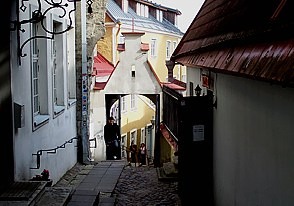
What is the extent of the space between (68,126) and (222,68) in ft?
23.2

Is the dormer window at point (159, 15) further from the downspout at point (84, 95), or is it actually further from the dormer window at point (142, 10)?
the downspout at point (84, 95)

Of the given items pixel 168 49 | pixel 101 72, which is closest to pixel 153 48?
pixel 168 49

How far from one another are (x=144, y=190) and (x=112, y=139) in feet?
19.1

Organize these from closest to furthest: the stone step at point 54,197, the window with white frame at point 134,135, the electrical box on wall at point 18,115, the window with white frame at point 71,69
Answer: the stone step at point 54,197
the electrical box on wall at point 18,115
the window with white frame at point 71,69
the window with white frame at point 134,135

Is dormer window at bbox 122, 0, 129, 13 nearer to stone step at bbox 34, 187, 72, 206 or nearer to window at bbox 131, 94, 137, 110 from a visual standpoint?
window at bbox 131, 94, 137, 110

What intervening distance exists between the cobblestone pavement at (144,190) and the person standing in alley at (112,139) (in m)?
3.62

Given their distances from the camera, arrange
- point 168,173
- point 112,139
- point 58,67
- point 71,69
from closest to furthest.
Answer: point 168,173 < point 58,67 < point 71,69 < point 112,139

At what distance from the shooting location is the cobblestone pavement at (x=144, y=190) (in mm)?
8883

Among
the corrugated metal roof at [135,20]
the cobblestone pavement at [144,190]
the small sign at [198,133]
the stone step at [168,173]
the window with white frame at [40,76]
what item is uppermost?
the corrugated metal roof at [135,20]

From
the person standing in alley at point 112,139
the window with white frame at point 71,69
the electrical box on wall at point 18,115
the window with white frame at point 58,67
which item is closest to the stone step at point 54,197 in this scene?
the electrical box on wall at point 18,115

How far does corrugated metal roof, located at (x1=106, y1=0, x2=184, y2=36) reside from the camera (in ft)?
116

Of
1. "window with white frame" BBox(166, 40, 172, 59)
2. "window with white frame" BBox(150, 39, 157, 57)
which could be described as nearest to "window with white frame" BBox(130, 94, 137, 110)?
"window with white frame" BBox(150, 39, 157, 57)

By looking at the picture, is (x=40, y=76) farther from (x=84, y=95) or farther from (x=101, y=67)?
(x=101, y=67)

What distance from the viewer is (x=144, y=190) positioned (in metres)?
9.88
